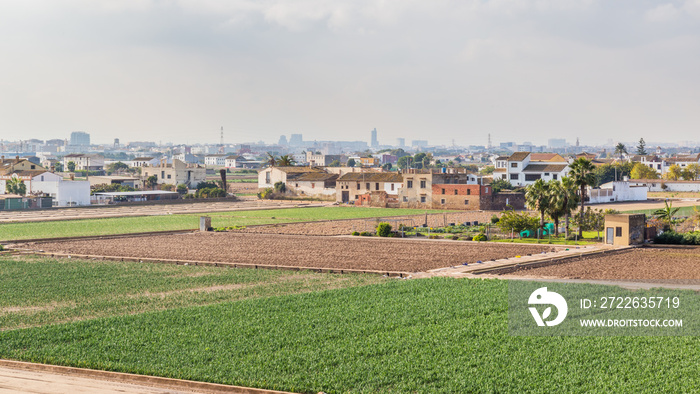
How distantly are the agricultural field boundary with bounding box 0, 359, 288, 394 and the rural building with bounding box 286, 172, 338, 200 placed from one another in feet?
320

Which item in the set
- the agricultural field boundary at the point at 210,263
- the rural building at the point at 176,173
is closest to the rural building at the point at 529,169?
the rural building at the point at 176,173

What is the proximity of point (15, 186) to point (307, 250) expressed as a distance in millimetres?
77275

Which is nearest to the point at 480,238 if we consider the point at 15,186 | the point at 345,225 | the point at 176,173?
the point at 345,225

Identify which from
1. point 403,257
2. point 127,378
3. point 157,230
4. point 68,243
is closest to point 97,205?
point 157,230

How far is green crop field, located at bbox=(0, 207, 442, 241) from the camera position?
210 feet

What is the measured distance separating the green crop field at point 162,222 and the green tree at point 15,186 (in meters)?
35.7

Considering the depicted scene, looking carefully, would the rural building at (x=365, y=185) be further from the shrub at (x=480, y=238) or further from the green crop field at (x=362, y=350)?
the green crop field at (x=362, y=350)

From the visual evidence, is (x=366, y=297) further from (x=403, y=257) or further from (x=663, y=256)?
(x=663, y=256)

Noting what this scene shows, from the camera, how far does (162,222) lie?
251 feet

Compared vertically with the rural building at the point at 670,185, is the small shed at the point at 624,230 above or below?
above

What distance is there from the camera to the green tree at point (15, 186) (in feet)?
360

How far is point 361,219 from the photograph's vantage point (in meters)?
78.6

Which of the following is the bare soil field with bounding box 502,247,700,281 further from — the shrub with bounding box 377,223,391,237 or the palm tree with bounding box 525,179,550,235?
the shrub with bounding box 377,223,391,237

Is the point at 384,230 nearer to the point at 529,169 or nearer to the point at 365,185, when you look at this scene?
the point at 365,185
